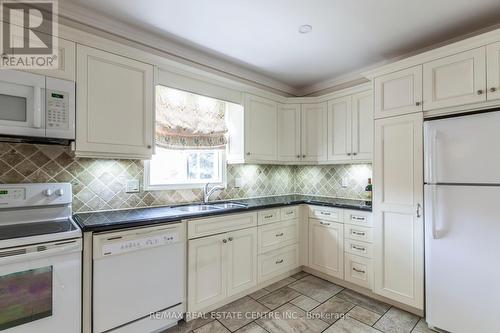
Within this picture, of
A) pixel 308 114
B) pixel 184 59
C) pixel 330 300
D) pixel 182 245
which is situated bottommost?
pixel 330 300

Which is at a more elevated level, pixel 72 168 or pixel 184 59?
pixel 184 59

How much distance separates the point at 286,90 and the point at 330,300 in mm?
2756

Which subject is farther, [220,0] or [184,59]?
[184,59]

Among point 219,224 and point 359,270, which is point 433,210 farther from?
point 219,224

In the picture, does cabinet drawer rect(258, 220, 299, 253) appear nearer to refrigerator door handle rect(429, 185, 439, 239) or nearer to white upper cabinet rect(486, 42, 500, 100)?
refrigerator door handle rect(429, 185, 439, 239)

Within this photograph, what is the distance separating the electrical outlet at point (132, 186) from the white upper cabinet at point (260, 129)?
120 centimetres

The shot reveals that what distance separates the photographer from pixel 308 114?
11.0 ft

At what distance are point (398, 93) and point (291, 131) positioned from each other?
53.5 inches

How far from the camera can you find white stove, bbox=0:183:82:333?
134cm

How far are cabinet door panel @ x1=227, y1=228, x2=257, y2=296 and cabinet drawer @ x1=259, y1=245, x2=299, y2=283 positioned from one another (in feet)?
0.41

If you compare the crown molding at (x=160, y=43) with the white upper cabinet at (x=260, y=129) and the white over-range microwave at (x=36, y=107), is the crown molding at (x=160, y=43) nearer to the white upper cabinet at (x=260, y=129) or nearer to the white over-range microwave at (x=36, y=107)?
the white upper cabinet at (x=260, y=129)

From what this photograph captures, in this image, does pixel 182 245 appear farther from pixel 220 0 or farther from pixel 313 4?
pixel 313 4

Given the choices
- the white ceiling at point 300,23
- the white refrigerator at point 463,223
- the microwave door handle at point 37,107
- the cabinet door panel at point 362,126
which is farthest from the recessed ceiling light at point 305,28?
the microwave door handle at point 37,107

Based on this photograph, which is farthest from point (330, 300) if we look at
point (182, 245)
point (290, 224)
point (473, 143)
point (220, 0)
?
point (220, 0)
